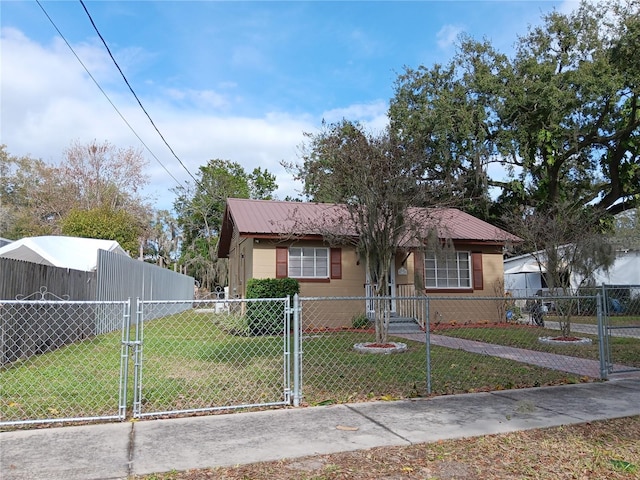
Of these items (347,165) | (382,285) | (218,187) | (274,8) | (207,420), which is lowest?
(207,420)

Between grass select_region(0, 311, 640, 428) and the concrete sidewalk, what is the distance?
1.64 feet

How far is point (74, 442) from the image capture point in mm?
4211

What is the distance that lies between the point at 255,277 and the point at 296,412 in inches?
399

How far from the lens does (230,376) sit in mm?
7051

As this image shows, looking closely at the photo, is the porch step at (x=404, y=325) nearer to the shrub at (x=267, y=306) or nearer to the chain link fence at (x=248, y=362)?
the chain link fence at (x=248, y=362)

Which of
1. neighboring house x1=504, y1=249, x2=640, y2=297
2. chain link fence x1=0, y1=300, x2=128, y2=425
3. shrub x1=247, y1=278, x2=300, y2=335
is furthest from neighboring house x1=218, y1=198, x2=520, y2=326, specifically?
neighboring house x1=504, y1=249, x2=640, y2=297

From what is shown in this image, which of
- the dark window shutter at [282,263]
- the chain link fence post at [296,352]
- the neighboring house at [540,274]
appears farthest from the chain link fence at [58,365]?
the neighboring house at [540,274]

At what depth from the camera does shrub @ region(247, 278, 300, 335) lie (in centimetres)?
1265

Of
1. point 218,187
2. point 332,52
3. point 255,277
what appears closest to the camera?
point 332,52

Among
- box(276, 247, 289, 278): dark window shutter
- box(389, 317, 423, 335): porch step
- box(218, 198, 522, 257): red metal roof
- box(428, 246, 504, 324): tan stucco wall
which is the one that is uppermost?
box(218, 198, 522, 257): red metal roof

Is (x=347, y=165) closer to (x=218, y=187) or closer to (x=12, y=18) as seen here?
(x=12, y=18)

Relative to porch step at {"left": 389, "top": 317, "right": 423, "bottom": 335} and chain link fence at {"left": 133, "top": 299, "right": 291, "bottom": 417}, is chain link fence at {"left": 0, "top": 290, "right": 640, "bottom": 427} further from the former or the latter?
porch step at {"left": 389, "top": 317, "right": 423, "bottom": 335}

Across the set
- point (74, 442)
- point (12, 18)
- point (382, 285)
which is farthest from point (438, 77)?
point (74, 442)

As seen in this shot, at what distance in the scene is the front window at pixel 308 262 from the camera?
1565 cm
